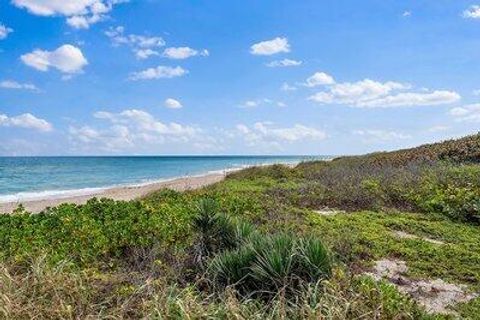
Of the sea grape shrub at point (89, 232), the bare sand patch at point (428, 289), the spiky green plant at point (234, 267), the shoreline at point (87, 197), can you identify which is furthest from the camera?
the shoreline at point (87, 197)

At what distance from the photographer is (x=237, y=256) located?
6227mm

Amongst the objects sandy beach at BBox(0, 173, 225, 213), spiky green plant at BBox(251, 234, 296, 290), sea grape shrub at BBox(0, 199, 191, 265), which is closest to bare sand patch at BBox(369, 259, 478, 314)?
spiky green plant at BBox(251, 234, 296, 290)

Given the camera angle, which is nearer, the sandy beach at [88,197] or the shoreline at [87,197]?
the shoreline at [87,197]

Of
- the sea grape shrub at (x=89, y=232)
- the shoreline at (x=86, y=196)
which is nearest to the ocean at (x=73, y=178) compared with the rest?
the shoreline at (x=86, y=196)

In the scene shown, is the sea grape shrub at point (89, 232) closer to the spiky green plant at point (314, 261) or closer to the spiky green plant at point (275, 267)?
the spiky green plant at point (275, 267)

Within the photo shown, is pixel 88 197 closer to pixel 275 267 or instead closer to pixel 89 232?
pixel 89 232

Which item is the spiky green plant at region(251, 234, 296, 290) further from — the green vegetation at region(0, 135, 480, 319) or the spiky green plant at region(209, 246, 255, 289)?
the spiky green plant at region(209, 246, 255, 289)

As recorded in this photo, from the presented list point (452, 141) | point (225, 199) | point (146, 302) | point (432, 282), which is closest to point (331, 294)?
point (146, 302)

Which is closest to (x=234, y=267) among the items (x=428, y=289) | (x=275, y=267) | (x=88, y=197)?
(x=275, y=267)

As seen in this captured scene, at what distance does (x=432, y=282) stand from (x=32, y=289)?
535 cm

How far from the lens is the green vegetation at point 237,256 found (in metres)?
5.35

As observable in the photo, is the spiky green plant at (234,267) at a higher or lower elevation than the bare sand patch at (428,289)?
higher

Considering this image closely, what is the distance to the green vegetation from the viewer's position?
17.5ft

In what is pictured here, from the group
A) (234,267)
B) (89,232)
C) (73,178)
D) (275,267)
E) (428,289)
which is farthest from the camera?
(73,178)
